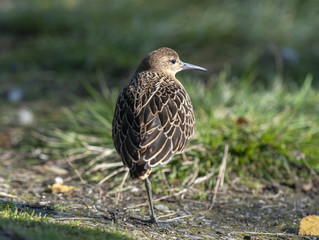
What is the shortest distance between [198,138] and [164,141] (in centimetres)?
155

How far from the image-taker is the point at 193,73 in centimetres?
872

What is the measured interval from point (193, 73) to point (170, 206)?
424 centimetres

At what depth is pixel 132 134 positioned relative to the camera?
415cm

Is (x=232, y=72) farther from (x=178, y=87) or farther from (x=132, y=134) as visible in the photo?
(x=132, y=134)

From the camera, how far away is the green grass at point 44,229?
3.08 m

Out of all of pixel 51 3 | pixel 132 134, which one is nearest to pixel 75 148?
pixel 132 134

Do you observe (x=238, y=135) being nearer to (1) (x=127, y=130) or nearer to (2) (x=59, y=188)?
(1) (x=127, y=130)

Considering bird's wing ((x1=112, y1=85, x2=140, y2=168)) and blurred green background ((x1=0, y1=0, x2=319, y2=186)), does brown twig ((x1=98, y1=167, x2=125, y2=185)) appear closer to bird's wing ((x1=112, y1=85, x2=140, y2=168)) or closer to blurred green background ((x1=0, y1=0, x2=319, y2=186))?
blurred green background ((x1=0, y1=0, x2=319, y2=186))

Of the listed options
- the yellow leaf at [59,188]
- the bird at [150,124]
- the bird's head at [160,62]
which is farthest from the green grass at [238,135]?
the bird at [150,124]

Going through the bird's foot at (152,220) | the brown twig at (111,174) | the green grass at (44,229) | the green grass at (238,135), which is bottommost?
the green grass at (44,229)

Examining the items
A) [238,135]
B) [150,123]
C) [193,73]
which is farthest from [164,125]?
[193,73]

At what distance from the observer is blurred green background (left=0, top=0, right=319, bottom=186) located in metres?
5.75

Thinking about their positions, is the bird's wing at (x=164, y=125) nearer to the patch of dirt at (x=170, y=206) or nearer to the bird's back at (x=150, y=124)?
the bird's back at (x=150, y=124)

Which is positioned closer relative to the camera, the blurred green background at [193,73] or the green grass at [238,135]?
the green grass at [238,135]
